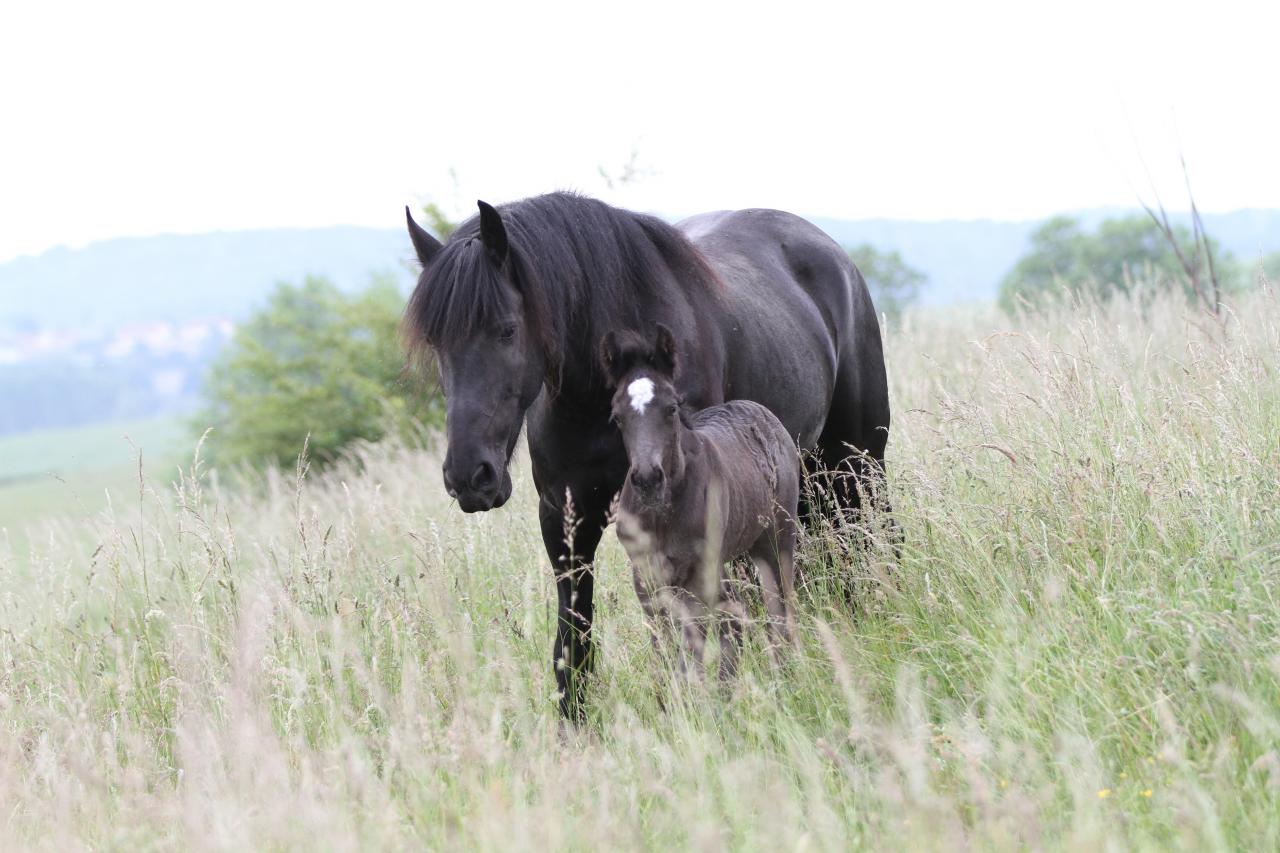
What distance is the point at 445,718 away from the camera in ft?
13.4

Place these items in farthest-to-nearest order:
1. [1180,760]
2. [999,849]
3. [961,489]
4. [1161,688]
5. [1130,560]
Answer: [961,489] → [1130,560] → [1161,688] → [1180,760] → [999,849]

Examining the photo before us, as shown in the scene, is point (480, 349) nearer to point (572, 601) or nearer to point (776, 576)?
point (572, 601)

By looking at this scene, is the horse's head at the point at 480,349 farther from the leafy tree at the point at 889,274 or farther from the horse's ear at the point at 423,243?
the leafy tree at the point at 889,274

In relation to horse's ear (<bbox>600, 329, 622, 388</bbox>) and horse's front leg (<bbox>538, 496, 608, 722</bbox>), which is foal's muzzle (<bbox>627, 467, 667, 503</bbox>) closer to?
horse's ear (<bbox>600, 329, 622, 388</bbox>)

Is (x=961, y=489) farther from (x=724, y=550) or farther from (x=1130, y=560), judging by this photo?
(x=724, y=550)

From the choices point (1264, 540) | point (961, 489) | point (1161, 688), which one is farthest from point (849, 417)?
point (1161, 688)

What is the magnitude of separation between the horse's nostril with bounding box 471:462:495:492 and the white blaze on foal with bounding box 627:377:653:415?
496 millimetres

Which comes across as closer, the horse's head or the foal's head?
the foal's head

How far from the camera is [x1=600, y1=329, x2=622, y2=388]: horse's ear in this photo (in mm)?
3598

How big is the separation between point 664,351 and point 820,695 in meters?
1.27

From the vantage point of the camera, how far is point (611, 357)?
3.61m

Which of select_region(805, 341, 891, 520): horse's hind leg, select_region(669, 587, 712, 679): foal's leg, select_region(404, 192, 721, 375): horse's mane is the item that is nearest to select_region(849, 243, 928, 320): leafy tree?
select_region(805, 341, 891, 520): horse's hind leg

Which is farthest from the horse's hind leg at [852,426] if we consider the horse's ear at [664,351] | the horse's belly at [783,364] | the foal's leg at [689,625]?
the horse's ear at [664,351]

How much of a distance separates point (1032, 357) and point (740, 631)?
222 centimetres
